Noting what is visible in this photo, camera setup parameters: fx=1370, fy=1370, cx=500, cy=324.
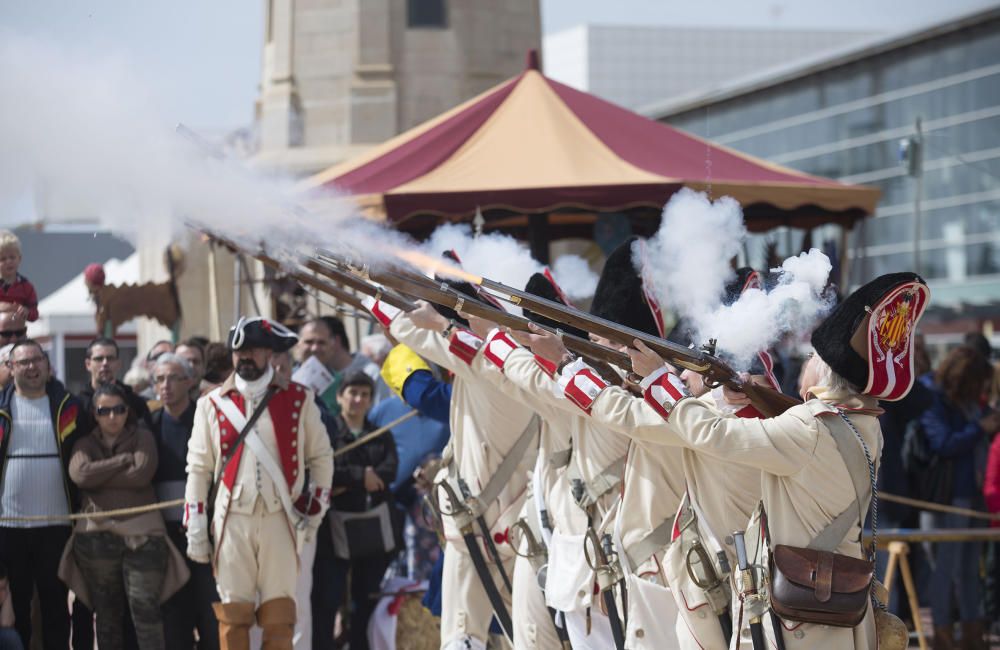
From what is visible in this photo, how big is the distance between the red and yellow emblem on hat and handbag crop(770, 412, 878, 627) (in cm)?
16

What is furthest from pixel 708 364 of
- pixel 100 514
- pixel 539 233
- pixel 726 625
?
pixel 539 233

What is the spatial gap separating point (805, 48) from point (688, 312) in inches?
2656

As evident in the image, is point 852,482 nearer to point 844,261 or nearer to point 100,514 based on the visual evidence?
point 100,514

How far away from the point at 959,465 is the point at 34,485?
556 cm

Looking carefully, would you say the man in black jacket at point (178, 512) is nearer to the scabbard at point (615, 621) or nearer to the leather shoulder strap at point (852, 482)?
the scabbard at point (615, 621)

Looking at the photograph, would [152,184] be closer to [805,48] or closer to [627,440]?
[627,440]

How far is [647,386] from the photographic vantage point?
14.7ft

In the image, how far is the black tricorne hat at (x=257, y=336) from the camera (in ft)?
22.6

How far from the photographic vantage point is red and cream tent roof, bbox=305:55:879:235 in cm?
970

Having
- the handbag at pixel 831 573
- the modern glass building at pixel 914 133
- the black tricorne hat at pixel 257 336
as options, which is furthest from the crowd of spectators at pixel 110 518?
the modern glass building at pixel 914 133

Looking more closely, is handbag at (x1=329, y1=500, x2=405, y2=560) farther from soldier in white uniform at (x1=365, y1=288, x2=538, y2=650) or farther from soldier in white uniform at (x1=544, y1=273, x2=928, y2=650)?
soldier in white uniform at (x1=544, y1=273, x2=928, y2=650)

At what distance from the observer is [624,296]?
560cm

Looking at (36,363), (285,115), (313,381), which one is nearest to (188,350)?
(313,381)

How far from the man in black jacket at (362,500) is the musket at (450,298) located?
2122 millimetres
